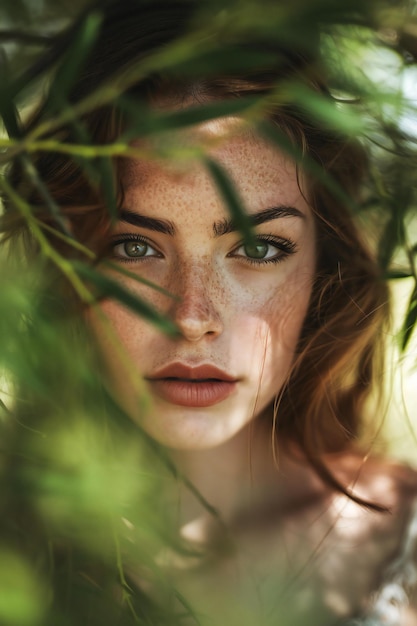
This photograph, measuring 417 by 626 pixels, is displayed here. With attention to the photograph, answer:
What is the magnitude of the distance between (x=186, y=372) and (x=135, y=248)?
204mm

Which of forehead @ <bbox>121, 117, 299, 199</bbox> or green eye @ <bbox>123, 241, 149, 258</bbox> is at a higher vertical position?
forehead @ <bbox>121, 117, 299, 199</bbox>

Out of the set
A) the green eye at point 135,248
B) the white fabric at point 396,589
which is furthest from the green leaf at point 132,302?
the white fabric at point 396,589

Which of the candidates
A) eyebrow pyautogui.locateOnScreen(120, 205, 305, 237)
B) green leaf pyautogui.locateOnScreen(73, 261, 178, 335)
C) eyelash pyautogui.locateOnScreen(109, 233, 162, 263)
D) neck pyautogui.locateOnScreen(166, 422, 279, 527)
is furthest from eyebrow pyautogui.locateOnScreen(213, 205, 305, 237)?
neck pyautogui.locateOnScreen(166, 422, 279, 527)

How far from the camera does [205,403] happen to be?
3.93 feet

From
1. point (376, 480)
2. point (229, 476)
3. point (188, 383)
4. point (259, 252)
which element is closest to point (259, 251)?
point (259, 252)

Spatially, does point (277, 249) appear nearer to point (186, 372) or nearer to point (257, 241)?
point (257, 241)

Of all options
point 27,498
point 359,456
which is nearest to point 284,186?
point 27,498

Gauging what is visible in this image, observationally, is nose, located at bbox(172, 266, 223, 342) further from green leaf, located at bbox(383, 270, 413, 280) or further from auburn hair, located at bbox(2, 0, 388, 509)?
green leaf, located at bbox(383, 270, 413, 280)

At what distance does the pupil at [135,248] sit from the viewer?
3.90ft

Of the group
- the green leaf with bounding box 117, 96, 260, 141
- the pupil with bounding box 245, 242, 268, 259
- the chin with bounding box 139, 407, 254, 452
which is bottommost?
the chin with bounding box 139, 407, 254, 452

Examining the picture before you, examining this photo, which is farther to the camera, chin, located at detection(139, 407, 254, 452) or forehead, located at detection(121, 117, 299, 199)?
chin, located at detection(139, 407, 254, 452)

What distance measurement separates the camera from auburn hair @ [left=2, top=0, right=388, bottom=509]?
1168 millimetres

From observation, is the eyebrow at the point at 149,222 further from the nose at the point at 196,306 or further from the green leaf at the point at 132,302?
the green leaf at the point at 132,302

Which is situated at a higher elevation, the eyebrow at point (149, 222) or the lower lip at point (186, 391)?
the eyebrow at point (149, 222)
